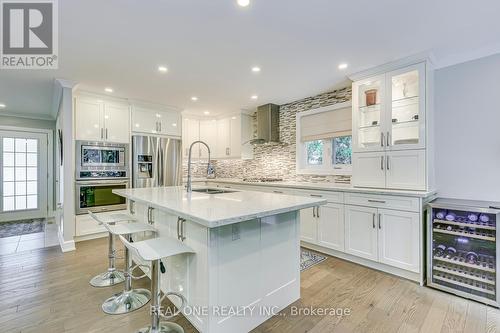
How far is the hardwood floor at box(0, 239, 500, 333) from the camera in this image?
6.02 ft

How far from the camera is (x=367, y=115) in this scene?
3223 millimetres

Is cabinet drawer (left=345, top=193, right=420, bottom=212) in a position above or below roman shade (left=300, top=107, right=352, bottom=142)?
below

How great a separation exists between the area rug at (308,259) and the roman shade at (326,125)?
185cm

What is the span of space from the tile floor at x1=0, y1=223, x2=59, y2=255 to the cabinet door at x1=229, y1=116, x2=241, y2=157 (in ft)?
11.6

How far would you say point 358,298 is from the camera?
2.22m

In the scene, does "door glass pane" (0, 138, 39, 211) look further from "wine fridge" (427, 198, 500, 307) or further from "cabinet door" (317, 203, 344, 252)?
"wine fridge" (427, 198, 500, 307)

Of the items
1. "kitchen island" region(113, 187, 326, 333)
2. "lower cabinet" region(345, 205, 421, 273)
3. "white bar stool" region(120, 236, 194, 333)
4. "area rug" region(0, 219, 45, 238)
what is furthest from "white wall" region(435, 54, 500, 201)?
"area rug" region(0, 219, 45, 238)

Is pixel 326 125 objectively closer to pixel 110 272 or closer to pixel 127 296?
pixel 127 296

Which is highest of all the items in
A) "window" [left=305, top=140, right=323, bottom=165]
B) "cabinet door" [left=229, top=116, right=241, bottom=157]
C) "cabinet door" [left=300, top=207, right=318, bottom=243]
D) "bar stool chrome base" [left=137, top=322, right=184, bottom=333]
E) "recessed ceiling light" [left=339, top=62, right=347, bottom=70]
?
"recessed ceiling light" [left=339, top=62, right=347, bottom=70]

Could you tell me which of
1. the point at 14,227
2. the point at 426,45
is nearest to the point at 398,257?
the point at 426,45

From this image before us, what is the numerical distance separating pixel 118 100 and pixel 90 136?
80cm

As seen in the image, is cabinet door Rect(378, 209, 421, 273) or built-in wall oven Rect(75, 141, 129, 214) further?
built-in wall oven Rect(75, 141, 129, 214)

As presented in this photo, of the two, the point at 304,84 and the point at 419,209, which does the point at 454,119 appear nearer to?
the point at 419,209

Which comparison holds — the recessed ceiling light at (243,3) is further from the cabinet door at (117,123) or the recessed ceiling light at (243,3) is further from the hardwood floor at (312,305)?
the cabinet door at (117,123)
